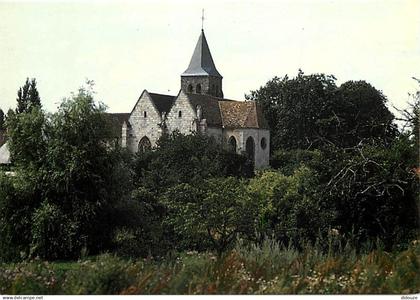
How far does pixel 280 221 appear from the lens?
22.2 m

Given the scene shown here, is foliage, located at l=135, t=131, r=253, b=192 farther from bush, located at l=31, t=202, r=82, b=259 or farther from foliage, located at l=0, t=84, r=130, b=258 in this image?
bush, located at l=31, t=202, r=82, b=259

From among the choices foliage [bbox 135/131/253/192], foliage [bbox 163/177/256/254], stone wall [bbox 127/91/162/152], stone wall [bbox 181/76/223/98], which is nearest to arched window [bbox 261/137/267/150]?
foliage [bbox 135/131/253/192]

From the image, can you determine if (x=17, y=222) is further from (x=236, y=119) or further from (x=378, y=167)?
(x=236, y=119)

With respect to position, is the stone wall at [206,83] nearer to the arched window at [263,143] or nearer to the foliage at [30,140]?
the arched window at [263,143]

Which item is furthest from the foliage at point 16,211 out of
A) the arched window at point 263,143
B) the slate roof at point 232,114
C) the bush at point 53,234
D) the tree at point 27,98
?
the arched window at point 263,143

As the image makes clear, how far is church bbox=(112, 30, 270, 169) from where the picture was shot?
54.3m

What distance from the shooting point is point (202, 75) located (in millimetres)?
65750

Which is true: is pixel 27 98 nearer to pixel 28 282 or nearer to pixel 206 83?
pixel 28 282

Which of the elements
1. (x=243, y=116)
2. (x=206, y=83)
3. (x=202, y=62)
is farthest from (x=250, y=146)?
(x=202, y=62)

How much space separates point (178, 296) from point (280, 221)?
13102 mm

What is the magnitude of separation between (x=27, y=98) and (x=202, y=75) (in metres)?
44.5

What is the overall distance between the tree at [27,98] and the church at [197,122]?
101 feet

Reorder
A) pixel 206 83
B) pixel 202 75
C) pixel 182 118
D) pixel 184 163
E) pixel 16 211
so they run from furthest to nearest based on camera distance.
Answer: pixel 206 83 < pixel 202 75 < pixel 182 118 < pixel 184 163 < pixel 16 211

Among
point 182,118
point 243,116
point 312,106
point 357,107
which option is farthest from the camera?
point 243,116
